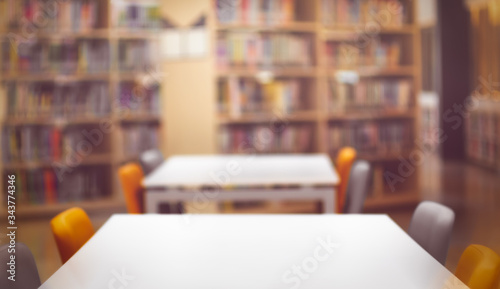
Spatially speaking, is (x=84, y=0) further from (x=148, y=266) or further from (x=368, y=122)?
(x=148, y=266)

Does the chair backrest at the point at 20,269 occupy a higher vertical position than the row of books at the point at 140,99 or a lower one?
lower

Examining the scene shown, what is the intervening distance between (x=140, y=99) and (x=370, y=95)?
2306 millimetres

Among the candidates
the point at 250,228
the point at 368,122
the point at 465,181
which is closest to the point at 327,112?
the point at 368,122

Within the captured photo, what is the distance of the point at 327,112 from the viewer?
5652 millimetres

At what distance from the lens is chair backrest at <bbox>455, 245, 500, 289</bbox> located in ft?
4.63

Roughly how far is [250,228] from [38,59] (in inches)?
161

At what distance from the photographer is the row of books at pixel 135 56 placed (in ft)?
18.5

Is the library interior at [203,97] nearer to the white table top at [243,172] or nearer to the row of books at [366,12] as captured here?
the row of books at [366,12]

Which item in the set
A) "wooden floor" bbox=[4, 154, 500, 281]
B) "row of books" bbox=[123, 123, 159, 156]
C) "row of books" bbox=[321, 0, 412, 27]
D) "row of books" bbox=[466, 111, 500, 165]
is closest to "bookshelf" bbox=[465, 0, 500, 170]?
"row of books" bbox=[466, 111, 500, 165]

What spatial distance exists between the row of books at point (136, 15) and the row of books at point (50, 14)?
0.67 ft

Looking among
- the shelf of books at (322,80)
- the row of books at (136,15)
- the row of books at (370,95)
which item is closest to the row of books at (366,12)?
the shelf of books at (322,80)

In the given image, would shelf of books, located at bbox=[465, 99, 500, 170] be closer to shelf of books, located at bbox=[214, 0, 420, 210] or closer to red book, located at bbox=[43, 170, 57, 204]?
shelf of books, located at bbox=[214, 0, 420, 210]

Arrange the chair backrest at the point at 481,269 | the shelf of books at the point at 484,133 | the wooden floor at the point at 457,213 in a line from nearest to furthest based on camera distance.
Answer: the chair backrest at the point at 481,269 < the wooden floor at the point at 457,213 < the shelf of books at the point at 484,133

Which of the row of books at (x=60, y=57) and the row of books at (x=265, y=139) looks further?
the row of books at (x=265, y=139)
